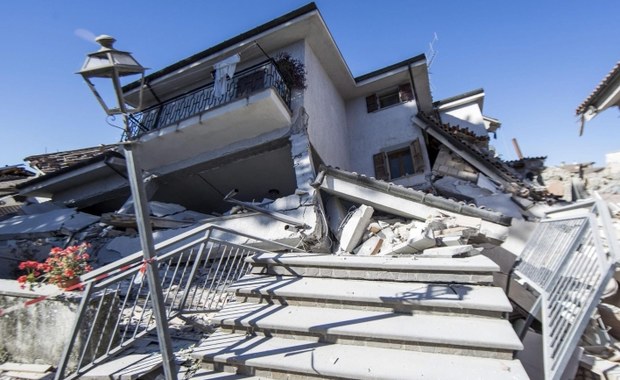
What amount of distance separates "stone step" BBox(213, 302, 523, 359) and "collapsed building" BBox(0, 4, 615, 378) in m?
0.33

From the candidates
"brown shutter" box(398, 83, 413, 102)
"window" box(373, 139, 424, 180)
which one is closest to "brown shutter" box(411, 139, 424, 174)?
"window" box(373, 139, 424, 180)

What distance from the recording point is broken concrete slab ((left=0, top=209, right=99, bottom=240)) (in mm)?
7914

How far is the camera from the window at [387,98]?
11.6 meters

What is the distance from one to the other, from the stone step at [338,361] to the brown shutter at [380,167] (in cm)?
889

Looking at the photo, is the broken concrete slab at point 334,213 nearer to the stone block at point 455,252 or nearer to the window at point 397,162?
the stone block at point 455,252

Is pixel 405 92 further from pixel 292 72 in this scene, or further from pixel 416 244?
pixel 416 244

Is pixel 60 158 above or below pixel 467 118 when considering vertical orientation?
below

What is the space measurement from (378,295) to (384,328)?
0.49 meters

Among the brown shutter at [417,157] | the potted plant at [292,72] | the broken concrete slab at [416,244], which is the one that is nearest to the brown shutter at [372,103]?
the brown shutter at [417,157]

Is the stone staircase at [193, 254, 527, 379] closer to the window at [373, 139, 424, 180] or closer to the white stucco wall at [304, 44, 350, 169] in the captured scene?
the white stucco wall at [304, 44, 350, 169]

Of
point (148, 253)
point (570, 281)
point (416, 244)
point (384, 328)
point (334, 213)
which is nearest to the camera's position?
point (148, 253)

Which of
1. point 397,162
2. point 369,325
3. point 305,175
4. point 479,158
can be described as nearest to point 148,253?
point 369,325

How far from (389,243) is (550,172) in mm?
12152

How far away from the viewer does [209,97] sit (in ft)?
28.5
